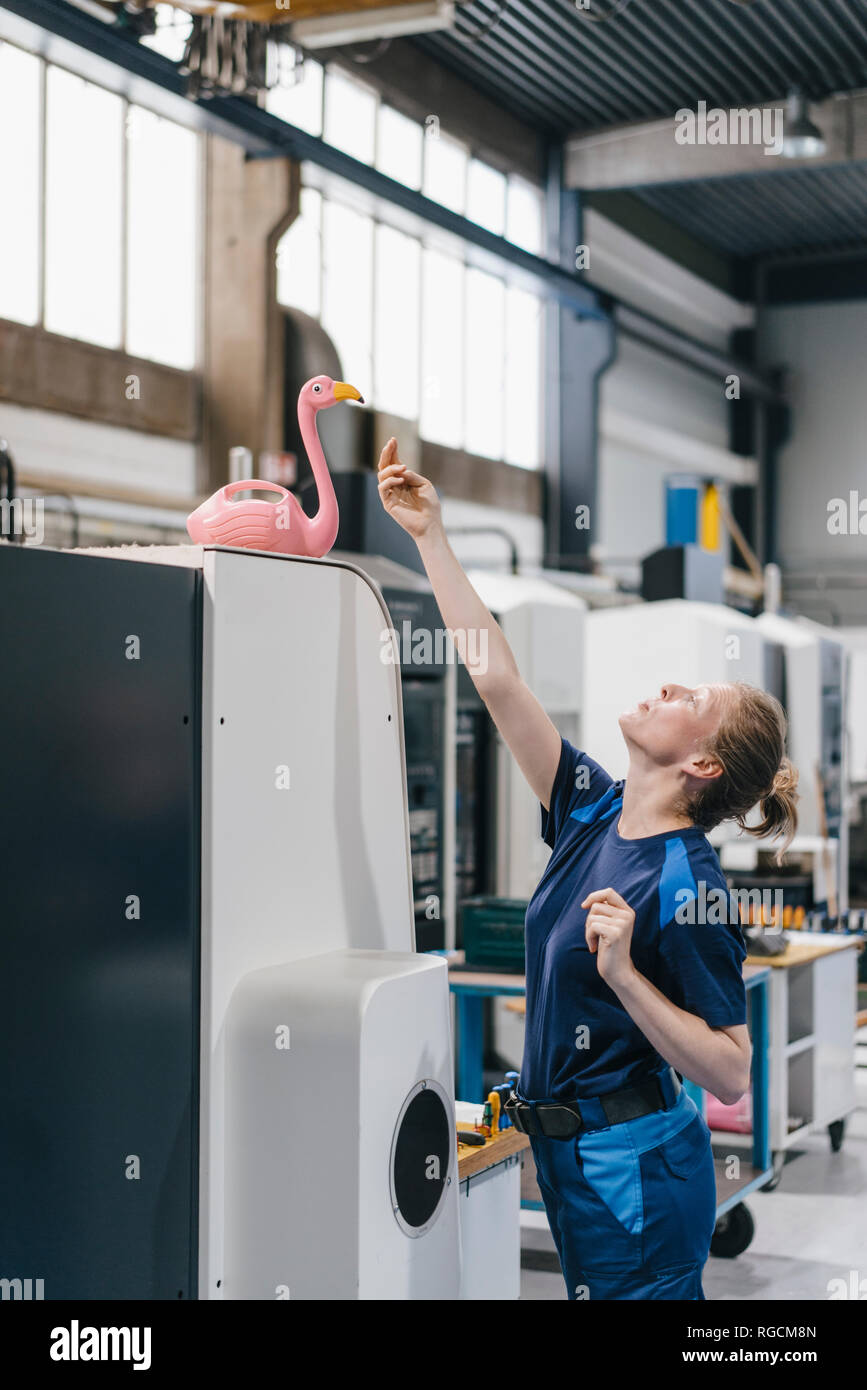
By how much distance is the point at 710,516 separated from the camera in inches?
429

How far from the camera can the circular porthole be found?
83.3 inches

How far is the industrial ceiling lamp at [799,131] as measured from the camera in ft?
36.3

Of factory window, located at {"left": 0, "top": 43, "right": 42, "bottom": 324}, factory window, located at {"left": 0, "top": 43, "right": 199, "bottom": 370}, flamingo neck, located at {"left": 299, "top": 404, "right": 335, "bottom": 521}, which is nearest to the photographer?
flamingo neck, located at {"left": 299, "top": 404, "right": 335, "bottom": 521}

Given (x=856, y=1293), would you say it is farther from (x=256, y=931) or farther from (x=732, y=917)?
(x=256, y=931)

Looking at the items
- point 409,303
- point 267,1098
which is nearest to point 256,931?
point 267,1098

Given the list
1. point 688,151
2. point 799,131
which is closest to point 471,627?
point 799,131

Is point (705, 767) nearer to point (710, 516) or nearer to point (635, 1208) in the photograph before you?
point (635, 1208)

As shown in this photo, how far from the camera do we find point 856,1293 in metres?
4.32

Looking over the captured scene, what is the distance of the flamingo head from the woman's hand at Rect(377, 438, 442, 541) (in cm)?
12

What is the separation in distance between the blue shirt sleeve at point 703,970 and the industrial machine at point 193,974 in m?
0.35

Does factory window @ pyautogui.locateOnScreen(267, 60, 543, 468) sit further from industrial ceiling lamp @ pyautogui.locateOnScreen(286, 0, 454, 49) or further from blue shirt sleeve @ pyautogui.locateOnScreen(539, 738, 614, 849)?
blue shirt sleeve @ pyautogui.locateOnScreen(539, 738, 614, 849)

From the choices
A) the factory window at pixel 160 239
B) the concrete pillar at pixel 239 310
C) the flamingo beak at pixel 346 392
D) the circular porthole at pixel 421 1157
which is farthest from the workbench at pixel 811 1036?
the factory window at pixel 160 239

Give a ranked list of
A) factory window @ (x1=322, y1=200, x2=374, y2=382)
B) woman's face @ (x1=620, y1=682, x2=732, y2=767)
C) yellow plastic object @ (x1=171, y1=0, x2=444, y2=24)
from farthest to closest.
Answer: factory window @ (x1=322, y1=200, x2=374, y2=382), yellow plastic object @ (x1=171, y1=0, x2=444, y2=24), woman's face @ (x1=620, y1=682, x2=732, y2=767)

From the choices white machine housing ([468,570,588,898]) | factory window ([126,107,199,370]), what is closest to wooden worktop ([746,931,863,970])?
white machine housing ([468,570,588,898])
